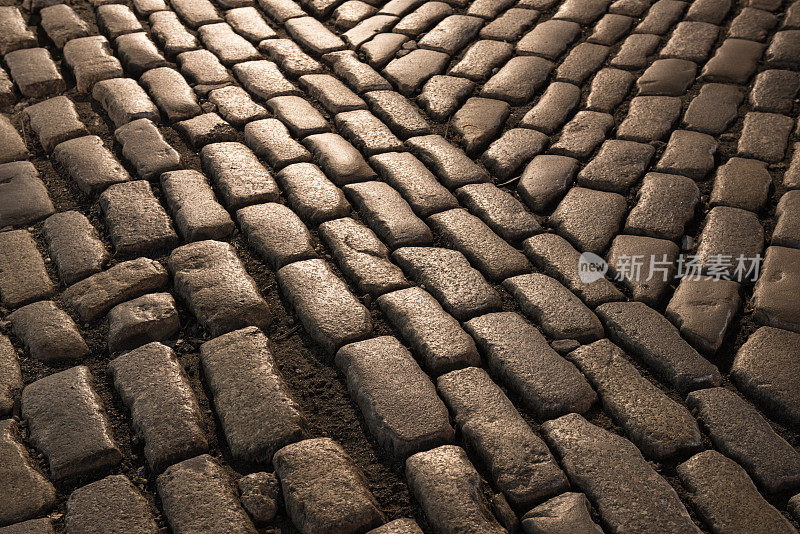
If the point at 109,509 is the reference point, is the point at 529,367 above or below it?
above

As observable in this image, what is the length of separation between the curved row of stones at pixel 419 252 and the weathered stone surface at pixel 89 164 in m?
0.01

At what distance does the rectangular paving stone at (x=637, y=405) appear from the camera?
2270mm

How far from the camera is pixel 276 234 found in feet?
9.82

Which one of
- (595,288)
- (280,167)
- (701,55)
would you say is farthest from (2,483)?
(701,55)

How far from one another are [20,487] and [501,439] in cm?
140

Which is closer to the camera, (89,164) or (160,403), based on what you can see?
(160,403)

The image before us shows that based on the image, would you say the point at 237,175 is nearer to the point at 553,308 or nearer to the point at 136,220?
the point at 136,220

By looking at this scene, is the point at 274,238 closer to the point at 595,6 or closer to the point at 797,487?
the point at 797,487

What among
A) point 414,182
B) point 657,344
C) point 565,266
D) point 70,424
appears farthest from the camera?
point 414,182

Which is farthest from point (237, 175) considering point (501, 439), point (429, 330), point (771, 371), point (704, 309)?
point (771, 371)

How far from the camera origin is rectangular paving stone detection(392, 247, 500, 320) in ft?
8.97

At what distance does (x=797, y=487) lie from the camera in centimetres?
218

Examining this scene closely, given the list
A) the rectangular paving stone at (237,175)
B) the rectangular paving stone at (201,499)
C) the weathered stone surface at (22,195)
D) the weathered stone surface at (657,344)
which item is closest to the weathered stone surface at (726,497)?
the weathered stone surface at (657,344)

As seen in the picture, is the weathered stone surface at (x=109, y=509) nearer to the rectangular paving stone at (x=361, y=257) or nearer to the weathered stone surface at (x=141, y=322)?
the weathered stone surface at (x=141, y=322)
